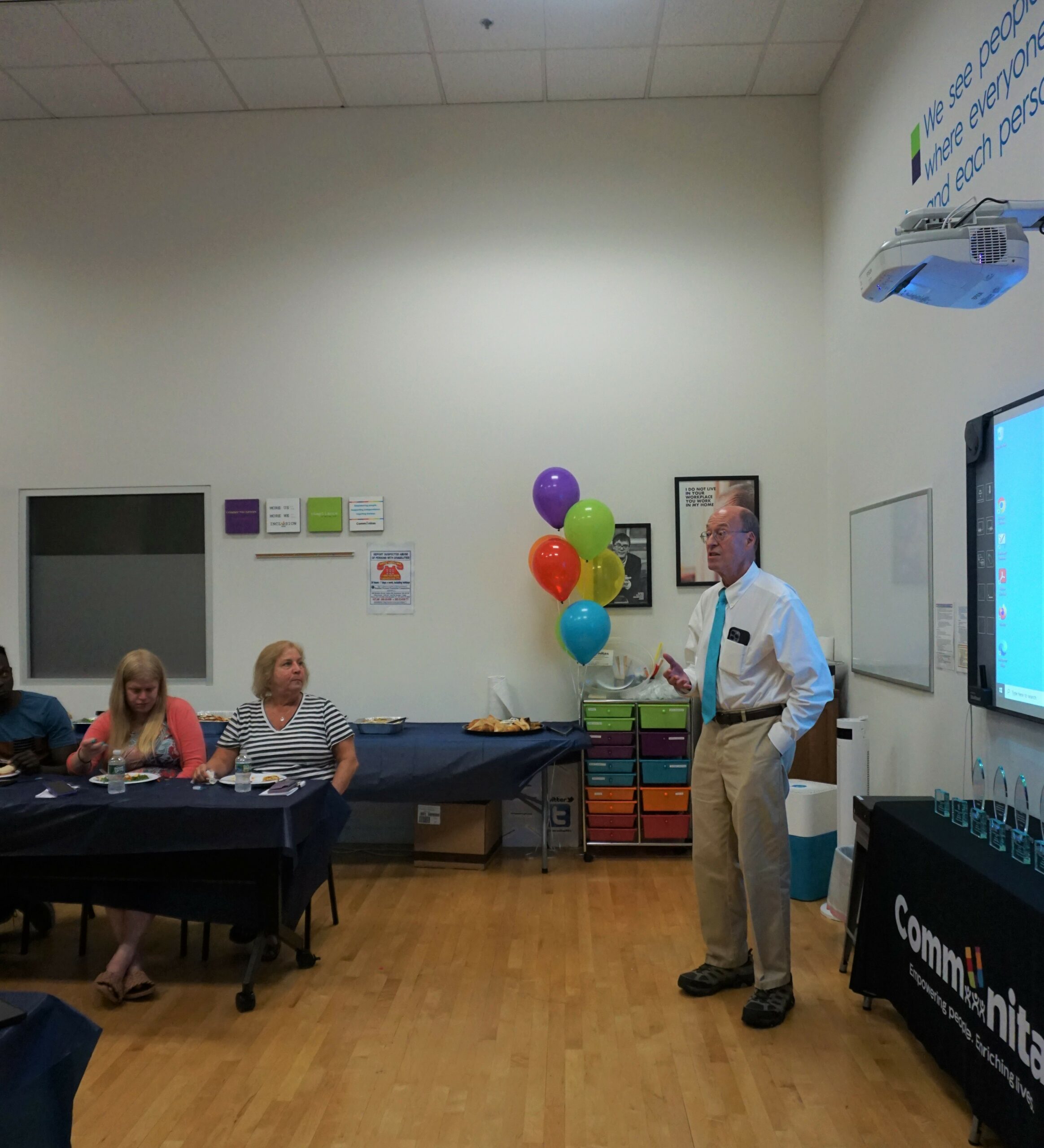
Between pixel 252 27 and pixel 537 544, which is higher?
pixel 252 27

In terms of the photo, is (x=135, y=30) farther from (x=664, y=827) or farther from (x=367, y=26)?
(x=664, y=827)

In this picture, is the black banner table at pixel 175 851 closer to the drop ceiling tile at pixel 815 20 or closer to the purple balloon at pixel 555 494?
the purple balloon at pixel 555 494

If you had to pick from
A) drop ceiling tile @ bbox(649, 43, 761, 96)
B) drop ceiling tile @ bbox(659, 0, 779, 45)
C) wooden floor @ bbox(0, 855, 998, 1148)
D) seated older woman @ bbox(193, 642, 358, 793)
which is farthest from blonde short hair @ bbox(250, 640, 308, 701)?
drop ceiling tile @ bbox(649, 43, 761, 96)

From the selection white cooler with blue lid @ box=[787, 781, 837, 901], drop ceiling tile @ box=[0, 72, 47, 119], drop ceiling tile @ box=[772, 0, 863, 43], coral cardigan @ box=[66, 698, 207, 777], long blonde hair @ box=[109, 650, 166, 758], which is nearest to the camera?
long blonde hair @ box=[109, 650, 166, 758]

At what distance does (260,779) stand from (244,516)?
265cm

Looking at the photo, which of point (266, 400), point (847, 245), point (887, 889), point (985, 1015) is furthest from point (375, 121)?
point (985, 1015)

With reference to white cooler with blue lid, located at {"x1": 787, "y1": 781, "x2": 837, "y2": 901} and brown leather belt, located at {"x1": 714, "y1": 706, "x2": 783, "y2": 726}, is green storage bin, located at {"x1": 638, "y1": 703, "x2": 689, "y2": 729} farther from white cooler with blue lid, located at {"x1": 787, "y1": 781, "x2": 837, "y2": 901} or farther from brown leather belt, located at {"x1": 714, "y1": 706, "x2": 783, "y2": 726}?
brown leather belt, located at {"x1": 714, "y1": 706, "x2": 783, "y2": 726}

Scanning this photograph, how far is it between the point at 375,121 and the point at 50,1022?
5.65 meters

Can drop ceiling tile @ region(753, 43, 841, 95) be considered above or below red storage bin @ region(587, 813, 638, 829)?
above

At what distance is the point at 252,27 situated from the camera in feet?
17.3

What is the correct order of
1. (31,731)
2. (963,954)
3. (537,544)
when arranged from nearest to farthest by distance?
1. (963,954)
2. (31,731)
3. (537,544)

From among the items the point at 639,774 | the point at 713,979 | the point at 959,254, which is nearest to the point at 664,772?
the point at 639,774

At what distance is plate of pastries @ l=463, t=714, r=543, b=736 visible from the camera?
5344 mm

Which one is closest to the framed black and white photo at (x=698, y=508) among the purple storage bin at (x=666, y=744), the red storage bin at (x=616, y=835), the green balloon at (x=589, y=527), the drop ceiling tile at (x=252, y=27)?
the green balloon at (x=589, y=527)
